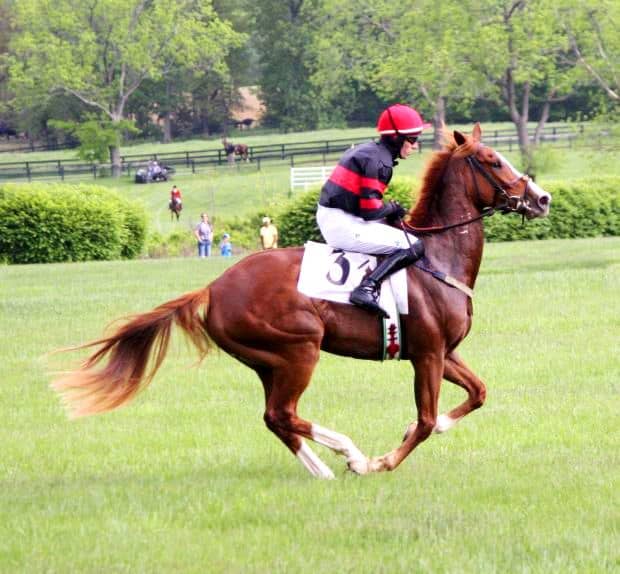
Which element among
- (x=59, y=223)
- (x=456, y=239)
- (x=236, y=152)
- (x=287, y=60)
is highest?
(x=456, y=239)

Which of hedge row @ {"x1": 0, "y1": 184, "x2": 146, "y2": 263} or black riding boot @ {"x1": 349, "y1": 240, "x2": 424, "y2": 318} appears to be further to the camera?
hedge row @ {"x1": 0, "y1": 184, "x2": 146, "y2": 263}

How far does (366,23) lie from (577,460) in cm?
7545

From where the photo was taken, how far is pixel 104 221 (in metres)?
38.4

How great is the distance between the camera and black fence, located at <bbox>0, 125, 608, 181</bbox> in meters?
72.9

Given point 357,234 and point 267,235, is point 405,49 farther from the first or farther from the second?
point 357,234

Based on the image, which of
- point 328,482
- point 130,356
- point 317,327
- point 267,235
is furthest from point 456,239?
point 267,235

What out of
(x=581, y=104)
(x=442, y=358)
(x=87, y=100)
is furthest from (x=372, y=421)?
(x=581, y=104)

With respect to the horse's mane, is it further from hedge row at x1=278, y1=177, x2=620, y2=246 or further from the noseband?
hedge row at x1=278, y1=177, x2=620, y2=246

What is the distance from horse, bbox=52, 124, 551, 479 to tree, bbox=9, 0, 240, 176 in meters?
71.7

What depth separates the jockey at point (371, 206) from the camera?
8930 mm

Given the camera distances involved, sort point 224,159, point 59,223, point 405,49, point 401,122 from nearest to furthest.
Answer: point 401,122
point 59,223
point 405,49
point 224,159

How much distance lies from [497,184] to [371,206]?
3.72ft

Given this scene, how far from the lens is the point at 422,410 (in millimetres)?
8891

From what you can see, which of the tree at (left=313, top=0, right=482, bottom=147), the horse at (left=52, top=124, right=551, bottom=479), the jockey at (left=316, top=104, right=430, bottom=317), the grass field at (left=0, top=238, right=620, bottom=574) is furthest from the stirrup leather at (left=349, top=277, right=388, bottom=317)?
the tree at (left=313, top=0, right=482, bottom=147)
